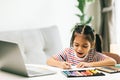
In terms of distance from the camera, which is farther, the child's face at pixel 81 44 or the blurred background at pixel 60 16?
→ the blurred background at pixel 60 16

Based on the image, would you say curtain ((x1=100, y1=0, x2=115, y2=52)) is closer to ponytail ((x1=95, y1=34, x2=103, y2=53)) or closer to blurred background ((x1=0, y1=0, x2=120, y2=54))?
blurred background ((x1=0, y1=0, x2=120, y2=54))

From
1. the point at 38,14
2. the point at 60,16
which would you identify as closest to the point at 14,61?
the point at 38,14

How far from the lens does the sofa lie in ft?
7.37

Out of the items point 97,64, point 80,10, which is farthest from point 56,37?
point 97,64

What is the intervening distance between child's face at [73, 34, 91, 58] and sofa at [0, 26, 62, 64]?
0.66 m

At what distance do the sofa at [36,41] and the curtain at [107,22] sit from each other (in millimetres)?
821

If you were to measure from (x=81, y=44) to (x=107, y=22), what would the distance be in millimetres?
1509

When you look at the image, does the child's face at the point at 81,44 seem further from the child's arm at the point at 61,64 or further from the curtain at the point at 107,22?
the curtain at the point at 107,22

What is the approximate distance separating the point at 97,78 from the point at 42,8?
5.75 feet

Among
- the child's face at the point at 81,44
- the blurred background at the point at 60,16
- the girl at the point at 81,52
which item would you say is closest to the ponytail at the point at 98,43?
the girl at the point at 81,52

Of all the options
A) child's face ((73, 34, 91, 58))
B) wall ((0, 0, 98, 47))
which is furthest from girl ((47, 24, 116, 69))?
wall ((0, 0, 98, 47))

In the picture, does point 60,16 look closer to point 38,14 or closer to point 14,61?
point 38,14

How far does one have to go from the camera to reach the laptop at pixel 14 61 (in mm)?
1102

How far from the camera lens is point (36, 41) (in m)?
2.35
